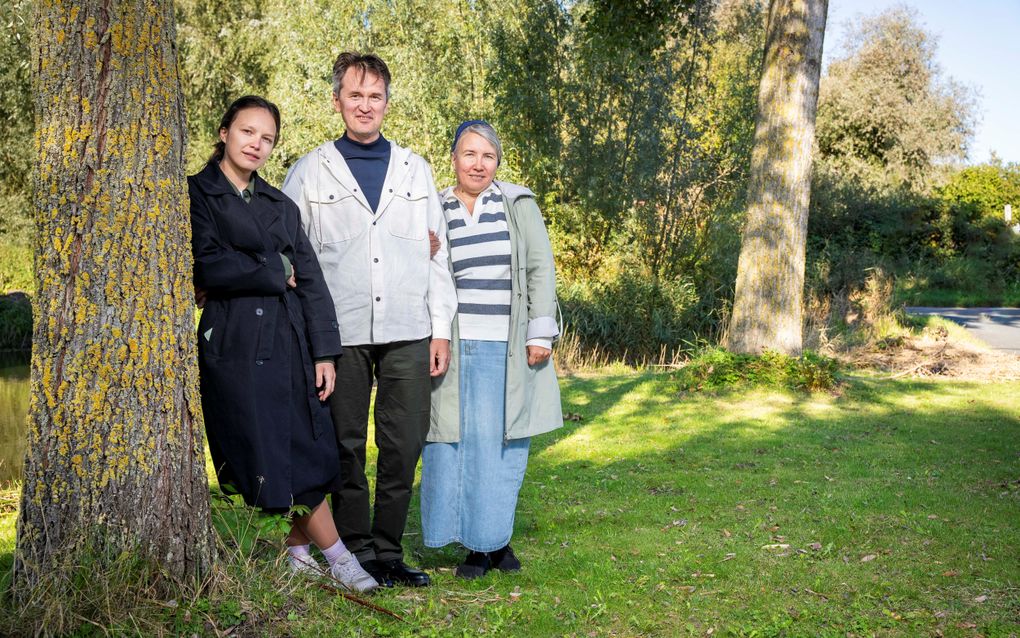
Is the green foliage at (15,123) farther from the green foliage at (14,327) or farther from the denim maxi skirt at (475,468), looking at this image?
the denim maxi skirt at (475,468)

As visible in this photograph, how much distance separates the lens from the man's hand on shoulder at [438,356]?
13.6 feet

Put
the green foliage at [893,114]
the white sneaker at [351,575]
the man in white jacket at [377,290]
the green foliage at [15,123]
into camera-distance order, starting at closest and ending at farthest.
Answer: the white sneaker at [351,575] → the man in white jacket at [377,290] → the green foliage at [15,123] → the green foliage at [893,114]

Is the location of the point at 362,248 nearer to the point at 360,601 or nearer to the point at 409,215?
the point at 409,215

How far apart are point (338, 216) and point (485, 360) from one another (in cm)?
96

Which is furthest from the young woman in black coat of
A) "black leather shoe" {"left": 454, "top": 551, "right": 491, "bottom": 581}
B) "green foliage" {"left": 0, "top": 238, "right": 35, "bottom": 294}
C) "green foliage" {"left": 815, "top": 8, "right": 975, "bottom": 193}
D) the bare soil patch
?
"green foliage" {"left": 815, "top": 8, "right": 975, "bottom": 193}

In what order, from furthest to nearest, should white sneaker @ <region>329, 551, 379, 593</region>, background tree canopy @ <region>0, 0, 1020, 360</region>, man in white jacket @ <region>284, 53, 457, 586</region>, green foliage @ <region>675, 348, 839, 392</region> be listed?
background tree canopy @ <region>0, 0, 1020, 360</region> < green foliage @ <region>675, 348, 839, 392</region> < man in white jacket @ <region>284, 53, 457, 586</region> < white sneaker @ <region>329, 551, 379, 593</region>

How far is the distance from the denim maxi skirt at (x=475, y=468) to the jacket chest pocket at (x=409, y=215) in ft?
1.93

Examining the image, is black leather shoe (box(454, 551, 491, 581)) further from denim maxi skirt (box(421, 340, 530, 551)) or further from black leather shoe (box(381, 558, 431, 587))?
black leather shoe (box(381, 558, 431, 587))

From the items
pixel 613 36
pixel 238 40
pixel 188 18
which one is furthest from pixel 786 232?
pixel 188 18

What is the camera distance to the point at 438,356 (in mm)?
4168

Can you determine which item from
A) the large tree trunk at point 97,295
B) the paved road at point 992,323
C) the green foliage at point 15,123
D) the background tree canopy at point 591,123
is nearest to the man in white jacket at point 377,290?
the large tree trunk at point 97,295

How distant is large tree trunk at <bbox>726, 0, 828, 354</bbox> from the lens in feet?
31.4

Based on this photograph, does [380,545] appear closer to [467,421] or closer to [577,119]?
[467,421]

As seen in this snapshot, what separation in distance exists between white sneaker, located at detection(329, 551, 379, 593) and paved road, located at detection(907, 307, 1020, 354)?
11215mm
